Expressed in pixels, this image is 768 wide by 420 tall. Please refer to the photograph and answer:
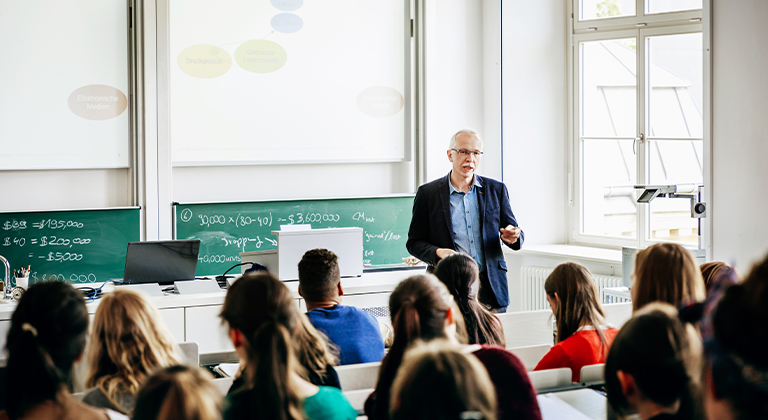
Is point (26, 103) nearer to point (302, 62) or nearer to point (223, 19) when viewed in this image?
point (223, 19)

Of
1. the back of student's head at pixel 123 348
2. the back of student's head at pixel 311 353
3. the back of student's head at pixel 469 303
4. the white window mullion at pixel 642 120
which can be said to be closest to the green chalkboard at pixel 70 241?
the back of student's head at pixel 469 303

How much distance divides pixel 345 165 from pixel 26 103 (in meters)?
2.28

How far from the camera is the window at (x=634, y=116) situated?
194 inches

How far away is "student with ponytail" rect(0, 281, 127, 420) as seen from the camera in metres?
1.35

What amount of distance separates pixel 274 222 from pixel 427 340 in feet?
11.8

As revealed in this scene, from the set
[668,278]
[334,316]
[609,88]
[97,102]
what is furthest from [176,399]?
[609,88]

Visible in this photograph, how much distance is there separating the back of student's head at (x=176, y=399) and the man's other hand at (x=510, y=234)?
2589 mm

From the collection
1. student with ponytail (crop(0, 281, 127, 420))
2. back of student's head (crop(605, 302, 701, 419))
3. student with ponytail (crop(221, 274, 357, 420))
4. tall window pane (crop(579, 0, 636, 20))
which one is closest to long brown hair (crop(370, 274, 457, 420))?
student with ponytail (crop(221, 274, 357, 420))

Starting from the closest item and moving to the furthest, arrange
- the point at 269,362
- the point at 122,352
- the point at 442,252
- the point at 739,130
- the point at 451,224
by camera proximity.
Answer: the point at 269,362 → the point at 122,352 → the point at 442,252 → the point at 451,224 → the point at 739,130

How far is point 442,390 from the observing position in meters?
0.98

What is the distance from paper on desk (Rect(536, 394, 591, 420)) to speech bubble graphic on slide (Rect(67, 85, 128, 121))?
12.4 ft

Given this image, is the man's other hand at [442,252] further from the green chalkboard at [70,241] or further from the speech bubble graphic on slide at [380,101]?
the green chalkboard at [70,241]

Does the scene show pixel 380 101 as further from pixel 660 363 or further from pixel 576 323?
pixel 660 363

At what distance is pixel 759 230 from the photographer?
3914 millimetres
